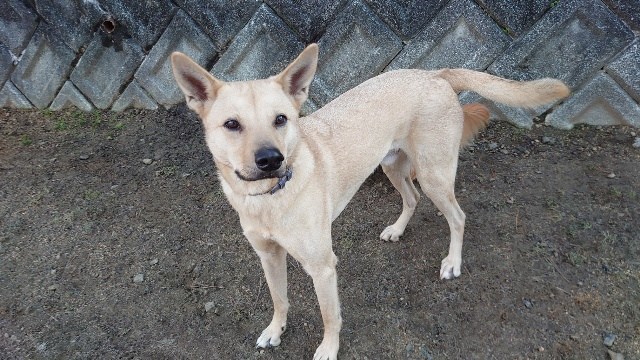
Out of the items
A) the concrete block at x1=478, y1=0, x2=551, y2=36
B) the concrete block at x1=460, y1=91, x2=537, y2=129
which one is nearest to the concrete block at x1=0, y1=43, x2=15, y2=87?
the concrete block at x1=478, y1=0, x2=551, y2=36

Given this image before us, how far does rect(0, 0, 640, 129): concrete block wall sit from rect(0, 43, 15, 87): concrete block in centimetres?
1

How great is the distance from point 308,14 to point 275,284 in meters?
2.56

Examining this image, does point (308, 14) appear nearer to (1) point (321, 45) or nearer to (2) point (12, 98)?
(1) point (321, 45)

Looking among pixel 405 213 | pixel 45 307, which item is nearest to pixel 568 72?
pixel 405 213

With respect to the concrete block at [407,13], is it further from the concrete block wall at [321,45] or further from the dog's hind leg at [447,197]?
the dog's hind leg at [447,197]

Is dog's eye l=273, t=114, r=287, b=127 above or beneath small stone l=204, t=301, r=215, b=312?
above

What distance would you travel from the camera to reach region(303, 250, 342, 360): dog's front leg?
238 centimetres

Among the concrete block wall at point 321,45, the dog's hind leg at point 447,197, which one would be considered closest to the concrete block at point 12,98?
the concrete block wall at point 321,45

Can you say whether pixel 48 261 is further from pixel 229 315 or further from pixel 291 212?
pixel 291 212

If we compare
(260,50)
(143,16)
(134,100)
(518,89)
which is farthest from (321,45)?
(134,100)

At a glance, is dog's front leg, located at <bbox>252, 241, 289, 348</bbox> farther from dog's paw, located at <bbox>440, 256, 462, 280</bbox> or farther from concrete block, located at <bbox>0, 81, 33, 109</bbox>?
concrete block, located at <bbox>0, 81, 33, 109</bbox>

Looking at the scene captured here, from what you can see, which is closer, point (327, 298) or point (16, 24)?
point (327, 298)

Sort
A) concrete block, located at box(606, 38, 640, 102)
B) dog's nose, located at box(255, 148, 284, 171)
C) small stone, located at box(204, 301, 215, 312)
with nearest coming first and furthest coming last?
dog's nose, located at box(255, 148, 284, 171)
small stone, located at box(204, 301, 215, 312)
concrete block, located at box(606, 38, 640, 102)

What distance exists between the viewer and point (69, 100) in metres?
4.89
